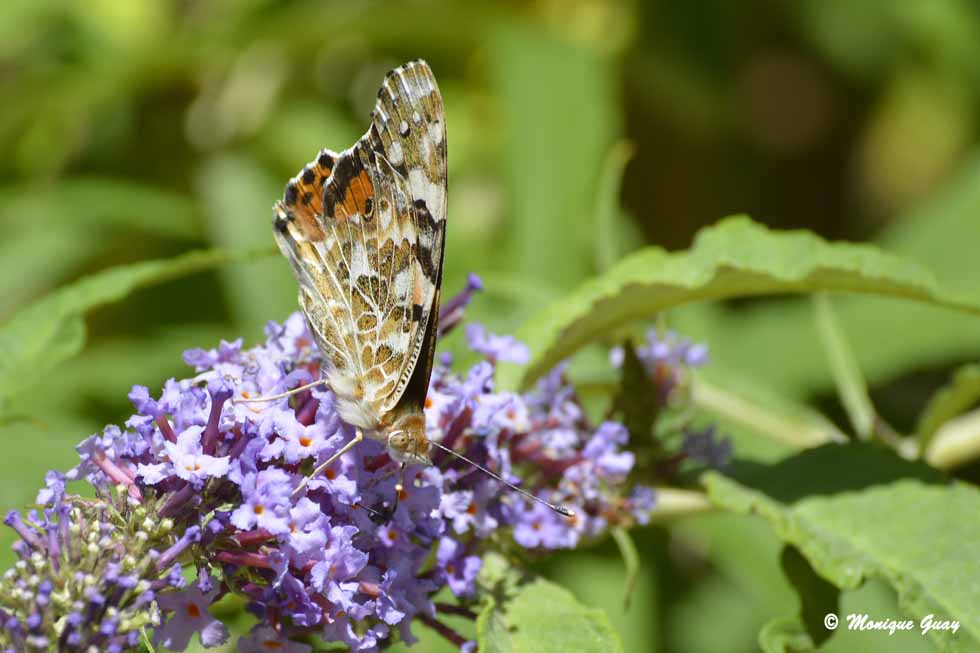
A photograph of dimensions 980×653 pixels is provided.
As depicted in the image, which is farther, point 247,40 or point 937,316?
point 247,40

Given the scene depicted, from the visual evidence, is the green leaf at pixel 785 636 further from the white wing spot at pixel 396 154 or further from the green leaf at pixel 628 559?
the white wing spot at pixel 396 154

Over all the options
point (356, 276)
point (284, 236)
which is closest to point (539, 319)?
point (356, 276)

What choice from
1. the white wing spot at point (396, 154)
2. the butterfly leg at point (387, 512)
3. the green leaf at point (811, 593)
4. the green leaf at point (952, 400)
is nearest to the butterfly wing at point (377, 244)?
the white wing spot at point (396, 154)

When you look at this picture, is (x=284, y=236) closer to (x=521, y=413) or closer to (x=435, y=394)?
(x=435, y=394)

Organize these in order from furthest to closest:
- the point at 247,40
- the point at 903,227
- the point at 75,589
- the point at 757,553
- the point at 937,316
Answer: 1. the point at 247,40
2. the point at 903,227
3. the point at 937,316
4. the point at 757,553
5. the point at 75,589

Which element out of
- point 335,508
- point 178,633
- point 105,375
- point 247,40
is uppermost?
point 247,40

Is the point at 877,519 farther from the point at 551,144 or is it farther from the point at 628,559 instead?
the point at 551,144

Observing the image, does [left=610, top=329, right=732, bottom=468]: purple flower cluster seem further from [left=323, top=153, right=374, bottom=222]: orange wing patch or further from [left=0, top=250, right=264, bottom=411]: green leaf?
[left=0, top=250, right=264, bottom=411]: green leaf

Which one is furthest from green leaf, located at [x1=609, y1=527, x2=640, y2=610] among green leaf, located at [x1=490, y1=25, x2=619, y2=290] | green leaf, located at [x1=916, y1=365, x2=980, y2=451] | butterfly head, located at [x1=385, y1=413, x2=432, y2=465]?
green leaf, located at [x1=490, y1=25, x2=619, y2=290]
